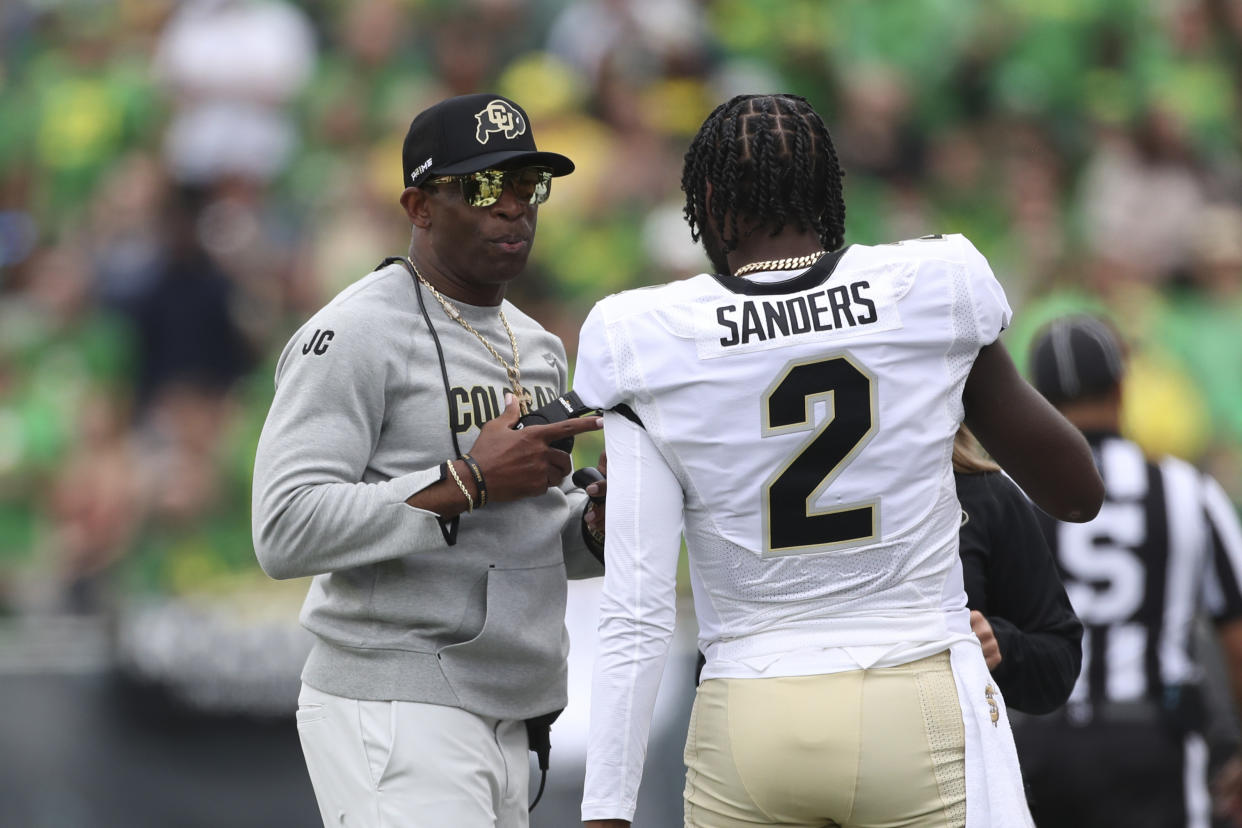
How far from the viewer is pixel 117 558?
7.02 metres

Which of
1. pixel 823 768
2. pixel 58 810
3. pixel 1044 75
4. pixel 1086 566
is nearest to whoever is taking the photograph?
pixel 823 768

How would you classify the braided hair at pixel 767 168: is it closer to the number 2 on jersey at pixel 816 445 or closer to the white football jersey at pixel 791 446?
the white football jersey at pixel 791 446

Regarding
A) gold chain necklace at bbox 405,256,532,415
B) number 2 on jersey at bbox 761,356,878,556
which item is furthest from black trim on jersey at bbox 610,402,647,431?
gold chain necklace at bbox 405,256,532,415

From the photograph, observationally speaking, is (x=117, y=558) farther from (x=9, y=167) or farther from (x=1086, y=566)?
(x=1086, y=566)

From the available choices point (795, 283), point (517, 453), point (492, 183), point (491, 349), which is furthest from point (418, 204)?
point (795, 283)

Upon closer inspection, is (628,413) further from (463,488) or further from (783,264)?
(463,488)

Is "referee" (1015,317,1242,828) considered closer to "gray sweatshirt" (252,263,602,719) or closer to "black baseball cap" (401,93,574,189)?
"gray sweatshirt" (252,263,602,719)

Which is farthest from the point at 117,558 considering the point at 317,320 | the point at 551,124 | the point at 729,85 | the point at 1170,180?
the point at 1170,180

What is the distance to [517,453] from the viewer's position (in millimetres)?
2709

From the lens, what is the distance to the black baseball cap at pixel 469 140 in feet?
9.51

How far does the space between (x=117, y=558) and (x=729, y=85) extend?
3812mm

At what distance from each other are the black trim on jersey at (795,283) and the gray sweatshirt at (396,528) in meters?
0.72

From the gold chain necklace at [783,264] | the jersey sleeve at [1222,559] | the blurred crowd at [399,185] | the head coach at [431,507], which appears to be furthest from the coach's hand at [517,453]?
the blurred crowd at [399,185]

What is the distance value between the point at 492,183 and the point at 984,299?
1047 millimetres
